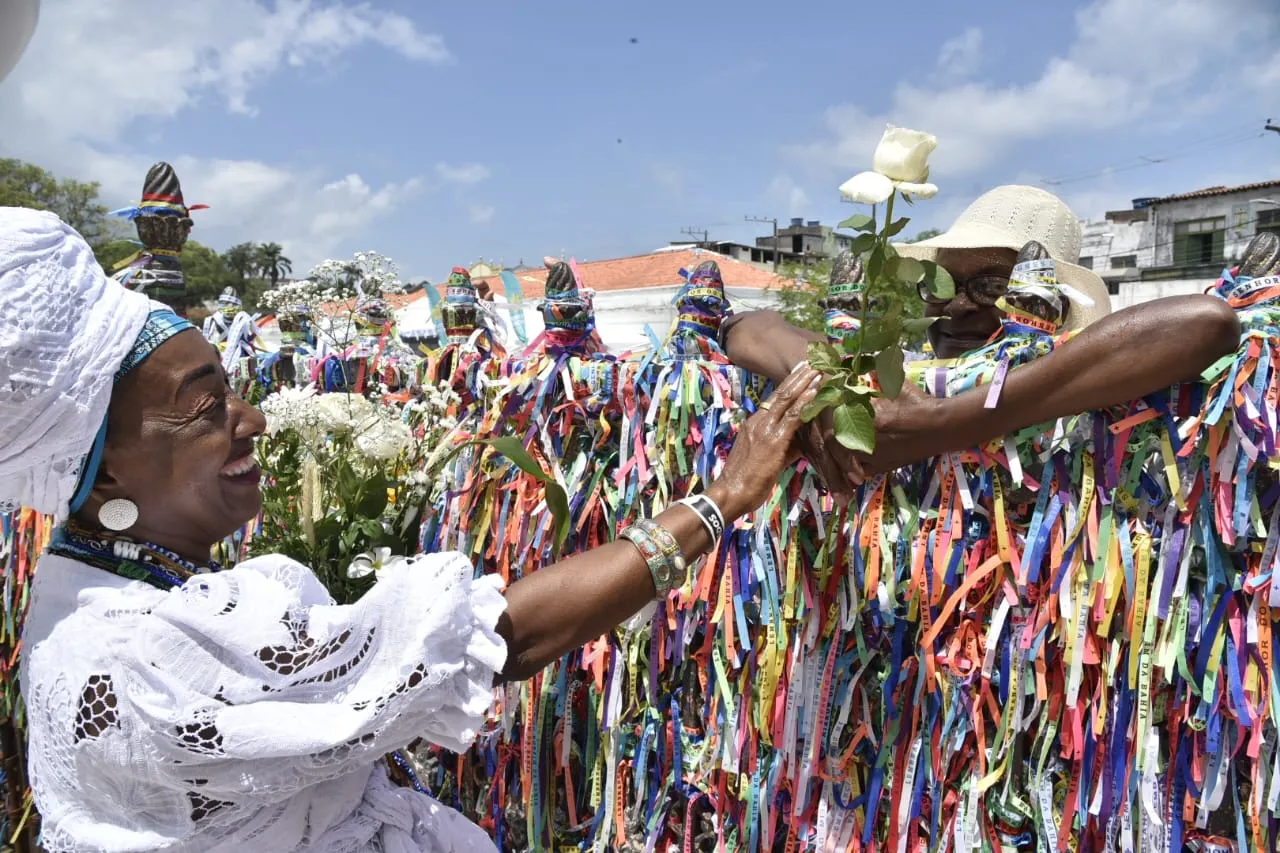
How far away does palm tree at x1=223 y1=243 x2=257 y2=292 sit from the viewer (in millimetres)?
52094

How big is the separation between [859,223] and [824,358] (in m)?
0.26

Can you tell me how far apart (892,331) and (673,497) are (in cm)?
99

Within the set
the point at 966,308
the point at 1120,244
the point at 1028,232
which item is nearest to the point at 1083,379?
the point at 966,308

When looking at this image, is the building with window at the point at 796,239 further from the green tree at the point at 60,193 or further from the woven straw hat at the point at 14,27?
the woven straw hat at the point at 14,27

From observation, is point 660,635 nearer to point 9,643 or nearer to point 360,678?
point 360,678

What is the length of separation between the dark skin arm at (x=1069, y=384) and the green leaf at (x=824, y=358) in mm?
216

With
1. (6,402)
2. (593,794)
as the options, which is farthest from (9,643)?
(6,402)

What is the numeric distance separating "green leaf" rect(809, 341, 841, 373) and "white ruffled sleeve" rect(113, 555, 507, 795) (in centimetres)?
76

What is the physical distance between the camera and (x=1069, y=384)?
1.59 metres

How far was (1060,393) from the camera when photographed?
5.27ft

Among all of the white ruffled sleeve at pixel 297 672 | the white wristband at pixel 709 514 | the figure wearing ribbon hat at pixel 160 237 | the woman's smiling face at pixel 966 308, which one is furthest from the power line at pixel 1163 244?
the white ruffled sleeve at pixel 297 672

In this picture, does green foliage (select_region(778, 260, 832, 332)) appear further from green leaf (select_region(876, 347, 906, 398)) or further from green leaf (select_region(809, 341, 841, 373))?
green leaf (select_region(876, 347, 906, 398))

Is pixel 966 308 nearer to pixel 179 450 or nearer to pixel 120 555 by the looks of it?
pixel 179 450

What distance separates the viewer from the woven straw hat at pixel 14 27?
1134 millimetres
